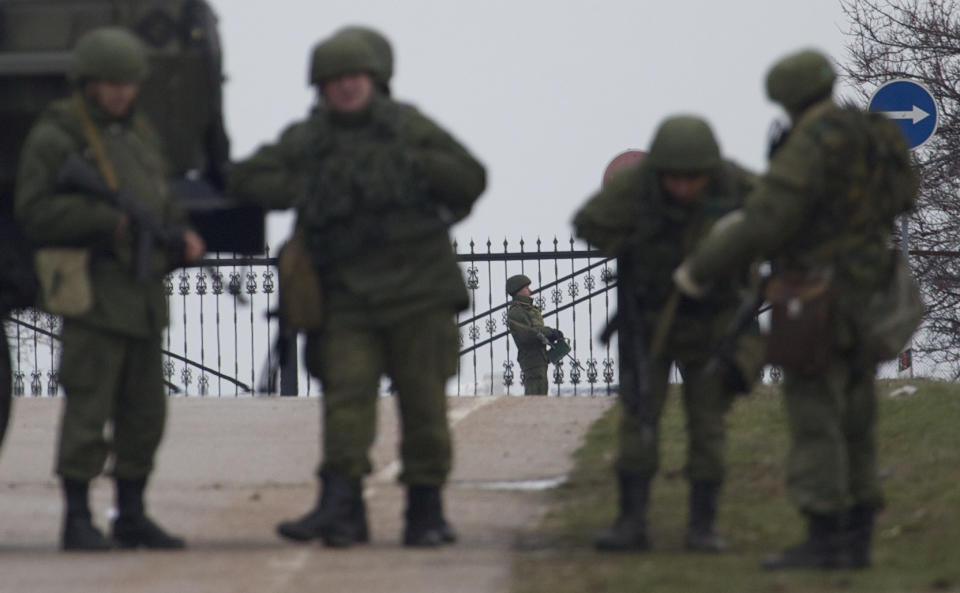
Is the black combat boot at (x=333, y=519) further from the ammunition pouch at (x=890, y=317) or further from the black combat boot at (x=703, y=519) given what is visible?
the ammunition pouch at (x=890, y=317)

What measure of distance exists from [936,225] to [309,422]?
15022 mm

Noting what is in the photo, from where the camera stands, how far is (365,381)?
7422 millimetres

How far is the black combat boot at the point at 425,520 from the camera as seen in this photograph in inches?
295

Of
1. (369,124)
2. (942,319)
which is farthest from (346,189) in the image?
(942,319)

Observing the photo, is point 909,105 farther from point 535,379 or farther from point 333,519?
point 333,519

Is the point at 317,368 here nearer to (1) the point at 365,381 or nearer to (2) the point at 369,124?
(1) the point at 365,381

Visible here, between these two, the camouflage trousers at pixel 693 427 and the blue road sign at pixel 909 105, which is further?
the blue road sign at pixel 909 105

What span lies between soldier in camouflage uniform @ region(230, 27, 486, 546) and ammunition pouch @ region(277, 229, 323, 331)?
37mm

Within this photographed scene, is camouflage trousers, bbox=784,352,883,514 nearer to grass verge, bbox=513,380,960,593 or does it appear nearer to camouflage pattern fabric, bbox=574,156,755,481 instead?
grass verge, bbox=513,380,960,593

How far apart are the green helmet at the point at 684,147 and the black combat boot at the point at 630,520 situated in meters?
1.10

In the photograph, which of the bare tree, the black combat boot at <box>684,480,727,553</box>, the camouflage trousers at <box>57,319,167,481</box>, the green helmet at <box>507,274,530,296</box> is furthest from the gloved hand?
the bare tree

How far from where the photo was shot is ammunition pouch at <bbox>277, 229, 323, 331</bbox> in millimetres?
7434

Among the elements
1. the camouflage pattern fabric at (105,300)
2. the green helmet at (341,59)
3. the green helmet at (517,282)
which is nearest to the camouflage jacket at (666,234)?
the green helmet at (341,59)

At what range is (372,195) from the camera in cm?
733
